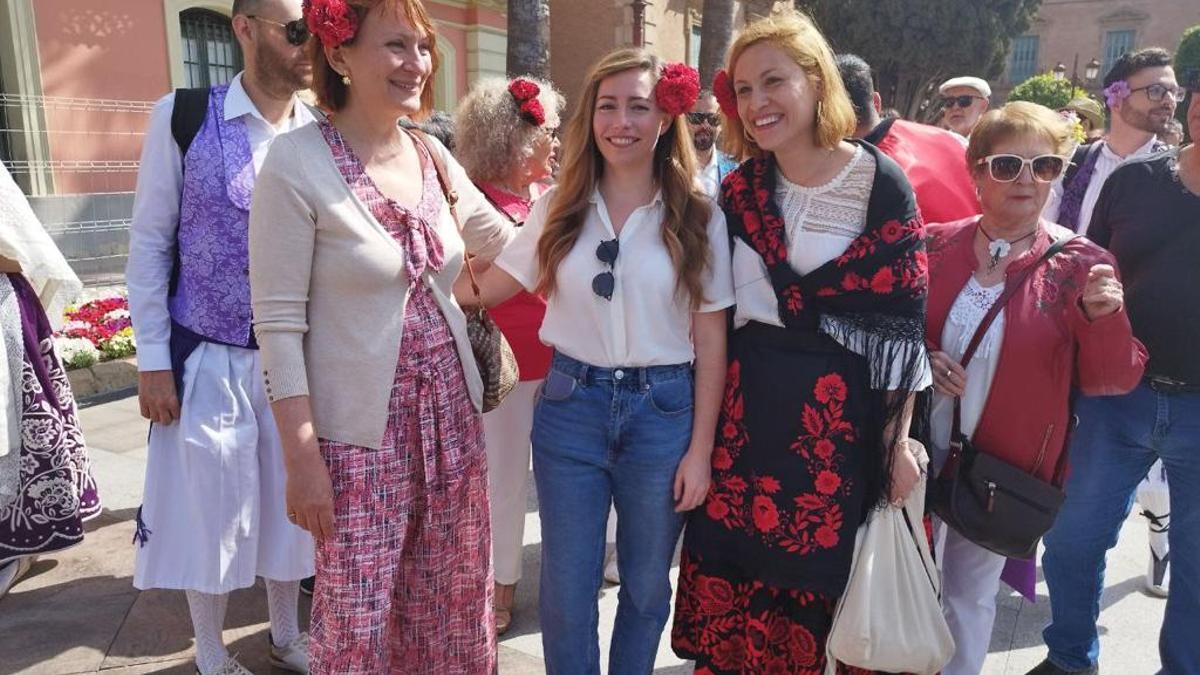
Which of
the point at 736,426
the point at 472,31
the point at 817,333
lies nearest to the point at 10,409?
the point at 736,426

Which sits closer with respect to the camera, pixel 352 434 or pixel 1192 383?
pixel 352 434

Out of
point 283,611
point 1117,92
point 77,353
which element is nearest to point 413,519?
point 283,611

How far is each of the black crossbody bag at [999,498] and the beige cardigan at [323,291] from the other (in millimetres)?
1584

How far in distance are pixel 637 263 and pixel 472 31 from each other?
15.1m

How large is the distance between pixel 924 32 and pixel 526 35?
69.4 feet

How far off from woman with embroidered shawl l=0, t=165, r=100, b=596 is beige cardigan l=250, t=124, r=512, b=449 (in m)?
1.75

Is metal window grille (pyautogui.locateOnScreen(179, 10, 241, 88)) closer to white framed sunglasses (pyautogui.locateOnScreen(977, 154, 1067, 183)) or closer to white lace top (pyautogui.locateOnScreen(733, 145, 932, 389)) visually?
white lace top (pyautogui.locateOnScreen(733, 145, 932, 389))

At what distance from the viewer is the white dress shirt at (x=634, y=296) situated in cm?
225

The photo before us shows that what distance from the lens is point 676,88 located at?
2.27 meters

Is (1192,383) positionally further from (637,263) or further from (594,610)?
(594,610)

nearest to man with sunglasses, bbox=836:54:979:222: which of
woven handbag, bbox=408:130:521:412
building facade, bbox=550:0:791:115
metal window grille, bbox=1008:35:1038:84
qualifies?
woven handbag, bbox=408:130:521:412

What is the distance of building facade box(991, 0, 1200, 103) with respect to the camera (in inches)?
1783

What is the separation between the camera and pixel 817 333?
7.34 ft

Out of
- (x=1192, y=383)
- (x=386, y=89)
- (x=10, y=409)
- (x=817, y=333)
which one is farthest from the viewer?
(x=10, y=409)
